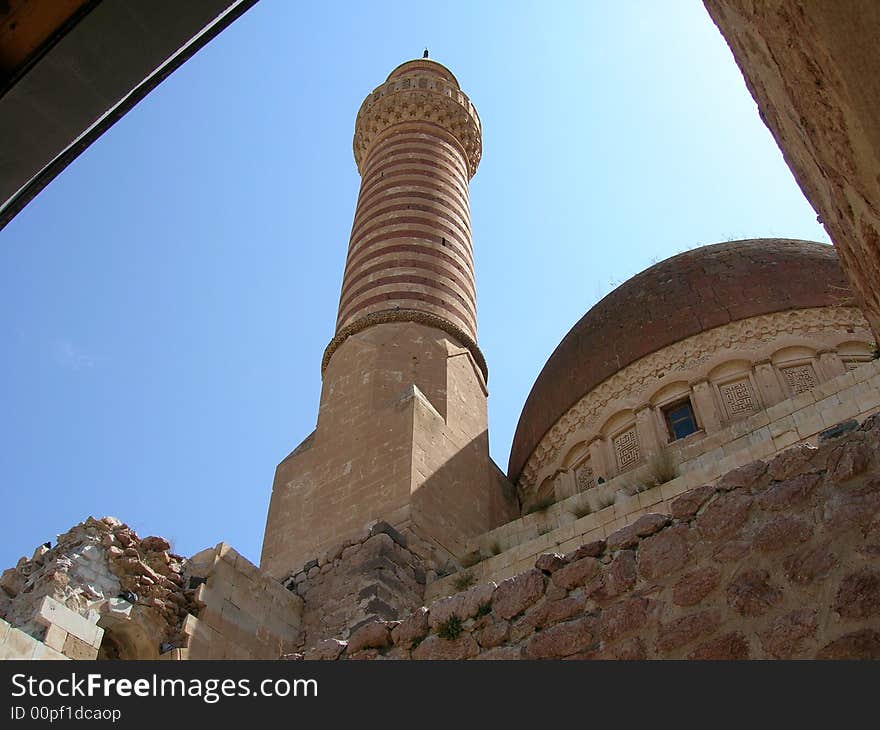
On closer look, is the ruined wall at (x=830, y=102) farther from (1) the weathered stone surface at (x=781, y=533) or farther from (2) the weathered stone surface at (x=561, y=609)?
(2) the weathered stone surface at (x=561, y=609)

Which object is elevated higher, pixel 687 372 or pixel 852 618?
pixel 687 372

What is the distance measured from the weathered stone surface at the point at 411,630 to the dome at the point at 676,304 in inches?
352

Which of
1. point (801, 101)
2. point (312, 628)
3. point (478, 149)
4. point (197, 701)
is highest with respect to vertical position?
point (478, 149)

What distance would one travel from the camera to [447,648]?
3.94 m

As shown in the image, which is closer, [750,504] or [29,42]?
[29,42]

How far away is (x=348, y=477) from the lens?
10164 mm

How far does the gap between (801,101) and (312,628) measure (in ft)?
25.7

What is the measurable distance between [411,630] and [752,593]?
1707 mm

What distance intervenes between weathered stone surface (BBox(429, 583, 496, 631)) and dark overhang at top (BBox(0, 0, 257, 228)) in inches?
107

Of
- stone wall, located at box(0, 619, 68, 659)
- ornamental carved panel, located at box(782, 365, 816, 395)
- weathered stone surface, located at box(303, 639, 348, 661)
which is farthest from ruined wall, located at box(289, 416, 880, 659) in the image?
ornamental carved panel, located at box(782, 365, 816, 395)

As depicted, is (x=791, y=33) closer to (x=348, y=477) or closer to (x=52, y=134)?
(x=52, y=134)

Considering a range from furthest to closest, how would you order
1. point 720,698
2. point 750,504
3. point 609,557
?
point 609,557
point 750,504
point 720,698

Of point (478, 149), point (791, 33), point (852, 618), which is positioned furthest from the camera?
point (478, 149)

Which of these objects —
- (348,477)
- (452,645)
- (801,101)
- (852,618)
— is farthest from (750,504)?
(348,477)
